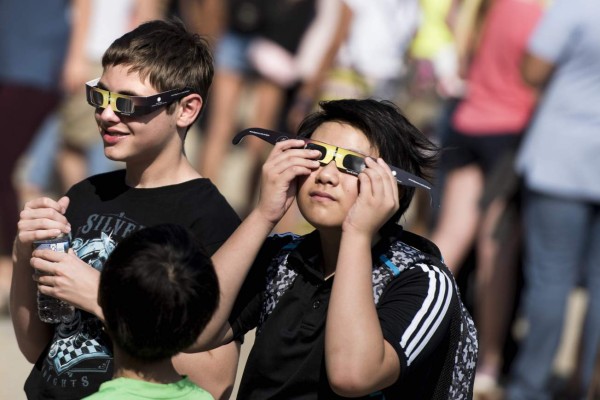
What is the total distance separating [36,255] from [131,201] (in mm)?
367

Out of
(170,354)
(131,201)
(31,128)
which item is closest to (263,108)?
(31,128)

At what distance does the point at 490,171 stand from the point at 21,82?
2.40 metres

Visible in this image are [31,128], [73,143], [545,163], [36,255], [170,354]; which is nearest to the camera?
[170,354]

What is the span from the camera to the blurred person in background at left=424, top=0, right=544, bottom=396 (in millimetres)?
6383

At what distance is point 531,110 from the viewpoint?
21.2 feet

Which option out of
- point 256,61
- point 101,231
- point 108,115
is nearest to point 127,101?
point 108,115

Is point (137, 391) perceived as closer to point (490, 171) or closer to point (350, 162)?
point (350, 162)

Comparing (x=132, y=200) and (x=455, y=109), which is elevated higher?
(x=455, y=109)

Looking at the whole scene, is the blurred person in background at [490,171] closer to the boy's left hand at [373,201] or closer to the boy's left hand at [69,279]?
the boy's left hand at [373,201]

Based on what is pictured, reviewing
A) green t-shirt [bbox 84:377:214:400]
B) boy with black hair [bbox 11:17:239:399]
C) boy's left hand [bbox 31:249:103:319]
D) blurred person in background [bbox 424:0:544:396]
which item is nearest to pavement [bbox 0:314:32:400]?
blurred person in background [bbox 424:0:544:396]

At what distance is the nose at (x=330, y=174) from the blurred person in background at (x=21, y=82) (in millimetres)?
4011

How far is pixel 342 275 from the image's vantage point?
110 inches

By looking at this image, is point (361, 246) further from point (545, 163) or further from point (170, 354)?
point (545, 163)

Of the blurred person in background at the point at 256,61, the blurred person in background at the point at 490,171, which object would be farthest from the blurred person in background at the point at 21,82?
the blurred person in background at the point at 490,171
